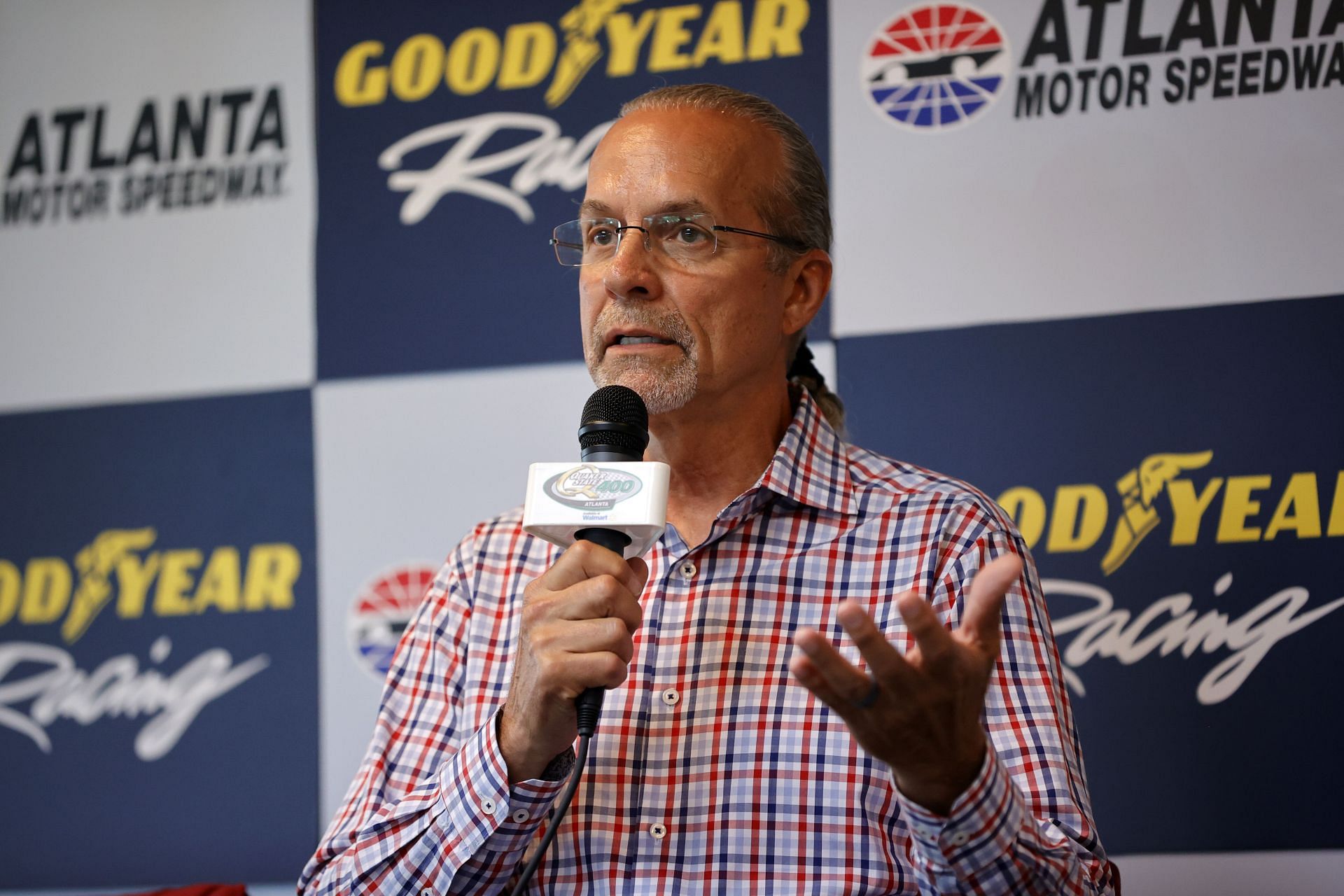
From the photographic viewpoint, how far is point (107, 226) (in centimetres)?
261

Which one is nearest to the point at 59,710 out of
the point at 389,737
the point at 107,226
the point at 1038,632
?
the point at 107,226

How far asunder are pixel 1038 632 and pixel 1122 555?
61 centimetres

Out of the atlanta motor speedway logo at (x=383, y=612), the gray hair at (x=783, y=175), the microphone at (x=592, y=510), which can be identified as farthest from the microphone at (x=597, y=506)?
the atlanta motor speedway logo at (x=383, y=612)

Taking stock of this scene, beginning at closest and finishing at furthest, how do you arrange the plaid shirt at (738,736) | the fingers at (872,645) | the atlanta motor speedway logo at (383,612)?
the fingers at (872,645)
the plaid shirt at (738,736)
the atlanta motor speedway logo at (383,612)

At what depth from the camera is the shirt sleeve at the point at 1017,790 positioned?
124cm

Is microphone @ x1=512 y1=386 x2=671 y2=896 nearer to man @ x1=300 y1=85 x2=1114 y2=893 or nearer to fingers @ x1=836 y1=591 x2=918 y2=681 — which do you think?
man @ x1=300 y1=85 x2=1114 y2=893

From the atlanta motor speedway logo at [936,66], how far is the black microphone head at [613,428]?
1.06 metres

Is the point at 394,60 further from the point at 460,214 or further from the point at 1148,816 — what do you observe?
the point at 1148,816

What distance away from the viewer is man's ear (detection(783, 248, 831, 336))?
1.79 m

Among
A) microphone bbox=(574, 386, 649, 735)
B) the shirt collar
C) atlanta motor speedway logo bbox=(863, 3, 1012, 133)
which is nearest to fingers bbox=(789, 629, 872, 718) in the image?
microphone bbox=(574, 386, 649, 735)

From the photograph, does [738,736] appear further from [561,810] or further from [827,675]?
[827,675]

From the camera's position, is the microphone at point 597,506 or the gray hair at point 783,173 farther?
the gray hair at point 783,173

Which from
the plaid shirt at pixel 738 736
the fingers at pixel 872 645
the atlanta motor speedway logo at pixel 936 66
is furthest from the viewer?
the atlanta motor speedway logo at pixel 936 66

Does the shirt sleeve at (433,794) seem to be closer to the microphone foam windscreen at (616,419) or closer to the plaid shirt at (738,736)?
the plaid shirt at (738,736)
